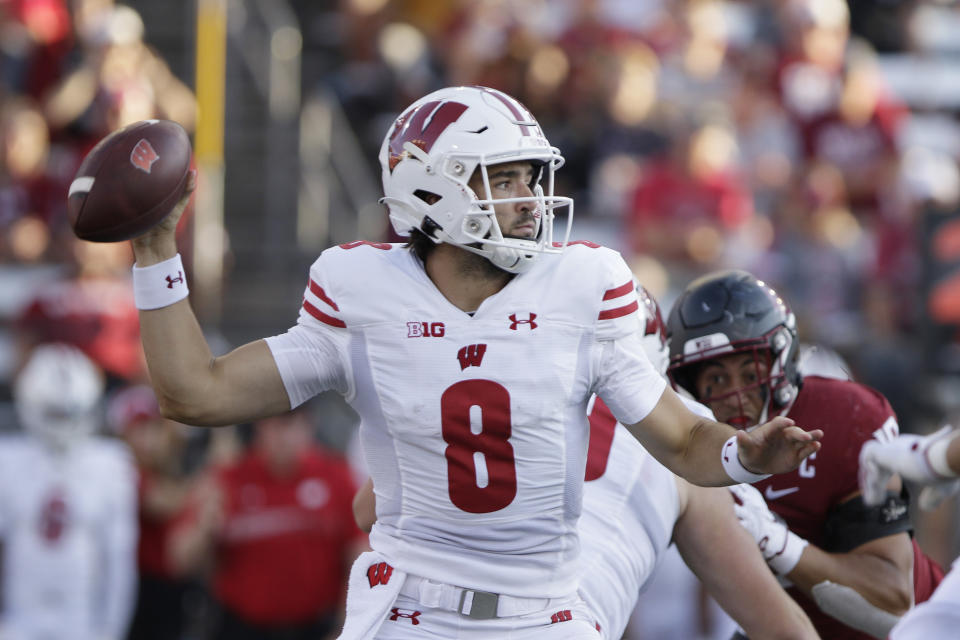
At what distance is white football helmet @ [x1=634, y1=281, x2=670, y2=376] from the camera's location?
3.61 m

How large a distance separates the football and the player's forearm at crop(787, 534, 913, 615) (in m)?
1.84

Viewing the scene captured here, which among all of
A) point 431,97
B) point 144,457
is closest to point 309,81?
point 144,457

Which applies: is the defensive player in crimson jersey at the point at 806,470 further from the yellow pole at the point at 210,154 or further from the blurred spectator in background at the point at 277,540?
the yellow pole at the point at 210,154

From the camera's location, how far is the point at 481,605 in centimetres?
Result: 294

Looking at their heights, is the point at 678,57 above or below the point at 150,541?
above

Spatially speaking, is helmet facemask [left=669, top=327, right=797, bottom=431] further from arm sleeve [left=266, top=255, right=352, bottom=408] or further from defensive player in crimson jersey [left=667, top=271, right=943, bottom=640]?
arm sleeve [left=266, top=255, right=352, bottom=408]

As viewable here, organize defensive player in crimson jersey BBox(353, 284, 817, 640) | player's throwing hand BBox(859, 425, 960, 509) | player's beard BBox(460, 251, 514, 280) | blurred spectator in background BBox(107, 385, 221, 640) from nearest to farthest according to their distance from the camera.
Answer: player's beard BBox(460, 251, 514, 280)
player's throwing hand BBox(859, 425, 960, 509)
defensive player in crimson jersey BBox(353, 284, 817, 640)
blurred spectator in background BBox(107, 385, 221, 640)

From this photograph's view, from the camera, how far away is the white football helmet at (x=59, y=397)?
271 inches

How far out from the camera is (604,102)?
867cm

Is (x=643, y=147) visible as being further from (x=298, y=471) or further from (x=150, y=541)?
(x=150, y=541)

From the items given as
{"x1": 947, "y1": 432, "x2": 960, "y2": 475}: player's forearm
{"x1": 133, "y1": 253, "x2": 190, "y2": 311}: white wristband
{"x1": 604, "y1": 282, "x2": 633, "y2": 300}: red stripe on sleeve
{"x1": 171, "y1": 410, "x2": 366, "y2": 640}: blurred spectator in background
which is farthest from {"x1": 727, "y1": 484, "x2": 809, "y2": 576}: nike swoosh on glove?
{"x1": 171, "y1": 410, "x2": 366, "y2": 640}: blurred spectator in background

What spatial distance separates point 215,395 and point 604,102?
6.07 m

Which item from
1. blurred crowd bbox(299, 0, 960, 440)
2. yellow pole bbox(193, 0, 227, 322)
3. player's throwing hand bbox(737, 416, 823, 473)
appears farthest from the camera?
yellow pole bbox(193, 0, 227, 322)


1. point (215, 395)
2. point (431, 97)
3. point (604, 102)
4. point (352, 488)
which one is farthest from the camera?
point (604, 102)
